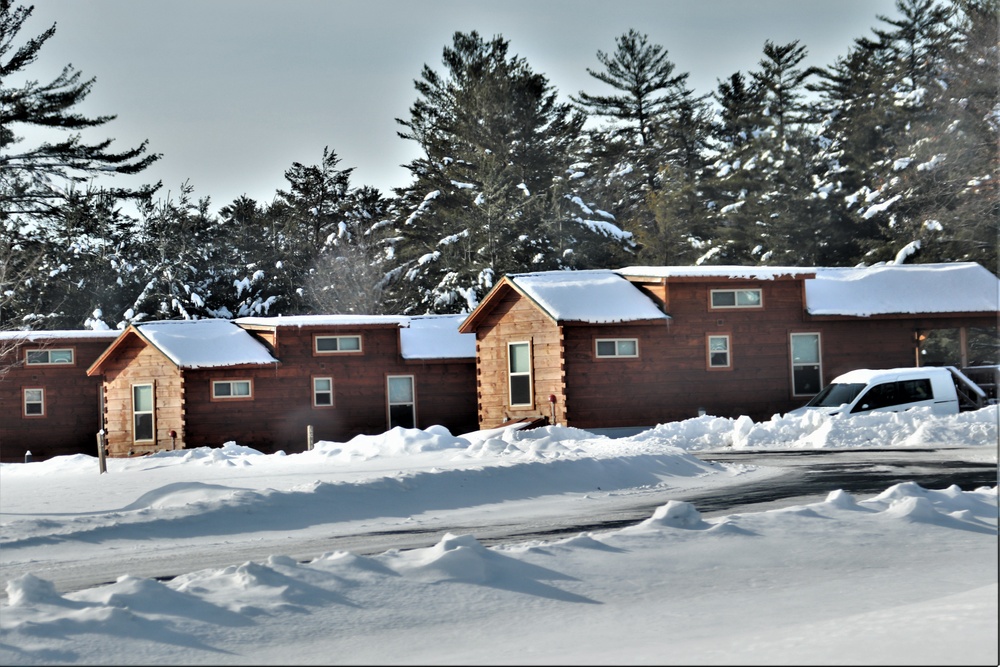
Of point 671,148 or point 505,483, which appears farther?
point 671,148

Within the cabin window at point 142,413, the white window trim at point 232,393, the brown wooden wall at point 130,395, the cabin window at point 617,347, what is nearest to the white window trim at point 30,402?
the brown wooden wall at point 130,395

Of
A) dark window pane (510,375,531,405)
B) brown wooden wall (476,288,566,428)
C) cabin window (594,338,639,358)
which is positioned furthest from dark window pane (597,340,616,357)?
dark window pane (510,375,531,405)

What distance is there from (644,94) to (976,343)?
24.3 m

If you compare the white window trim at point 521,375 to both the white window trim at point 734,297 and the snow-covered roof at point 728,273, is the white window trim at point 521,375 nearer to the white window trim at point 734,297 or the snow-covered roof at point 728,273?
the snow-covered roof at point 728,273

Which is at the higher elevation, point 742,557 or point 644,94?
point 644,94

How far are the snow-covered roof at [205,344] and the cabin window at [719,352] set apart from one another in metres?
13.7

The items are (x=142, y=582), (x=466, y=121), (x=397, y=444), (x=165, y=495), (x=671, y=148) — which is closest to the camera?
(x=142, y=582)

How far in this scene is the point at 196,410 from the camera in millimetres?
36750

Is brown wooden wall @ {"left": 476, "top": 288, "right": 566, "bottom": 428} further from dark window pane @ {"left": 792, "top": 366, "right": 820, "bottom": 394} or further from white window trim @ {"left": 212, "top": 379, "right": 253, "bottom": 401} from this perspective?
white window trim @ {"left": 212, "top": 379, "right": 253, "bottom": 401}

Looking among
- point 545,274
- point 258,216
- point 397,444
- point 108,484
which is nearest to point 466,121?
point 258,216

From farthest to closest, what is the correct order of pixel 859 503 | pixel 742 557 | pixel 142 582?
pixel 859 503
pixel 742 557
pixel 142 582

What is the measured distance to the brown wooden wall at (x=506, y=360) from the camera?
107 feet

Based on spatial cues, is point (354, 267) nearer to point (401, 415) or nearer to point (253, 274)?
point (253, 274)

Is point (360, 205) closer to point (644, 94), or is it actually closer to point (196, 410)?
point (644, 94)
